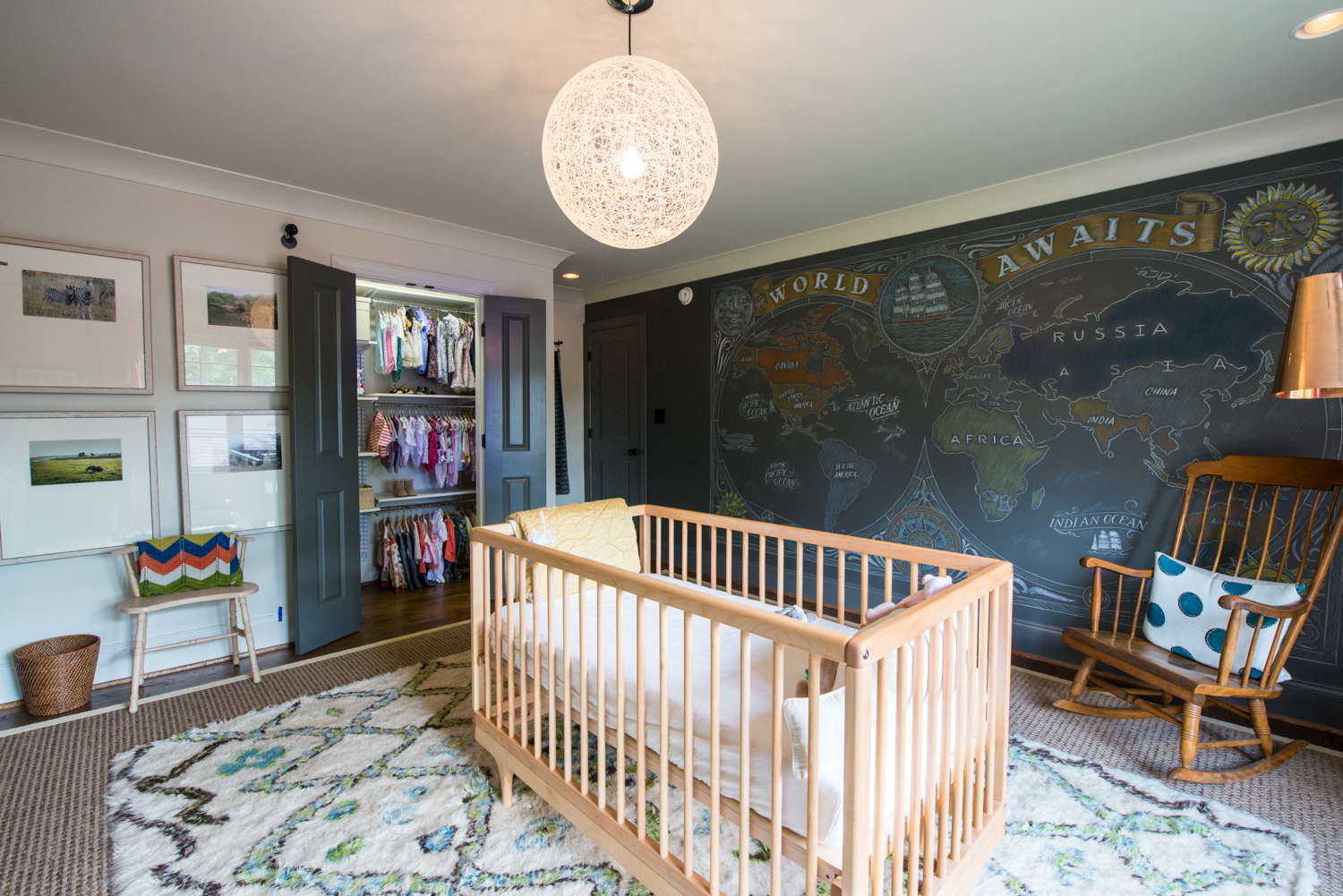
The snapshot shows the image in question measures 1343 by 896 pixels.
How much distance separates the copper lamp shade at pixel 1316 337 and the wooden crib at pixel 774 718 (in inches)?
42.4

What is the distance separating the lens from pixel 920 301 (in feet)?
10.5

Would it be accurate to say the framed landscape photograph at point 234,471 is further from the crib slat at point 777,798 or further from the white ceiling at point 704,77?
the crib slat at point 777,798

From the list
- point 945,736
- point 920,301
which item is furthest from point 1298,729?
point 920,301

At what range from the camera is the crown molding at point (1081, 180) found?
87.1 inches

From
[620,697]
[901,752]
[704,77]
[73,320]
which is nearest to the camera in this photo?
[901,752]

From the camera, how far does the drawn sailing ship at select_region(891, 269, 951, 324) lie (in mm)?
3141

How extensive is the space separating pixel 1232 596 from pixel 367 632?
12.5 ft

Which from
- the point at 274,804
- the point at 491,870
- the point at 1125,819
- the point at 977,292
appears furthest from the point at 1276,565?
the point at 274,804

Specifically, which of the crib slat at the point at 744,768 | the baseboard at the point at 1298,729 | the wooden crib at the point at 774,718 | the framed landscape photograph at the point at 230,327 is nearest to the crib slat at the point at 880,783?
the wooden crib at the point at 774,718

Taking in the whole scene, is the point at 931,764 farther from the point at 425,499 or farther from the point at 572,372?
the point at 572,372

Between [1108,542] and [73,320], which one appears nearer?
[73,320]

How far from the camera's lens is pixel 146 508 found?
2.67 meters

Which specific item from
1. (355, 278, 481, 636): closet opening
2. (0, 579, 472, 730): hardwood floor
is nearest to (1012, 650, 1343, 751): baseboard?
(0, 579, 472, 730): hardwood floor

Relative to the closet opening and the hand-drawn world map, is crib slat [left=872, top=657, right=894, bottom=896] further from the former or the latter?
the closet opening
